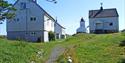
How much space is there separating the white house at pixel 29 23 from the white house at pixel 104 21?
52.9 ft

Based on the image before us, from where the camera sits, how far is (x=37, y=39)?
58.3 meters

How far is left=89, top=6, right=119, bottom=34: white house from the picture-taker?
7100 cm

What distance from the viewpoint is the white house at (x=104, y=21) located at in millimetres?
71000

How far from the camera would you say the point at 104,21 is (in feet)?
236

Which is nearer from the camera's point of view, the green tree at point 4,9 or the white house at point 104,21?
the green tree at point 4,9

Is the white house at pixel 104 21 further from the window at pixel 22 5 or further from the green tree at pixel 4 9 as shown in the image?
the green tree at pixel 4 9

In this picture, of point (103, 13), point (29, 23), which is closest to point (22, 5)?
point (29, 23)

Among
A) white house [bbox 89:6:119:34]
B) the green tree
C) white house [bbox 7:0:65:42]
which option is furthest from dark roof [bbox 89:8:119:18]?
the green tree

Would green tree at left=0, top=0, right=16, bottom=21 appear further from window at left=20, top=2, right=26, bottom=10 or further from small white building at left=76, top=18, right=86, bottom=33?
small white building at left=76, top=18, right=86, bottom=33

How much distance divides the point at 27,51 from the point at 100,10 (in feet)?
163

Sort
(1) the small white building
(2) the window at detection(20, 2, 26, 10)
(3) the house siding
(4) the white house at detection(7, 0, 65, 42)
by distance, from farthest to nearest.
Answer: (1) the small white building, (3) the house siding, (2) the window at detection(20, 2, 26, 10), (4) the white house at detection(7, 0, 65, 42)

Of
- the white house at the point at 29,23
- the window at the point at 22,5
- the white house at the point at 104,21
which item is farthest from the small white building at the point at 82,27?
the window at the point at 22,5

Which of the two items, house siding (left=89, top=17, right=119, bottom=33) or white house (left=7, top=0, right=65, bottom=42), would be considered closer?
white house (left=7, top=0, right=65, bottom=42)

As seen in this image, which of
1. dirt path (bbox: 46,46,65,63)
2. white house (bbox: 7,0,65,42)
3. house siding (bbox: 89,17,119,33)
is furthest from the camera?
house siding (bbox: 89,17,119,33)
